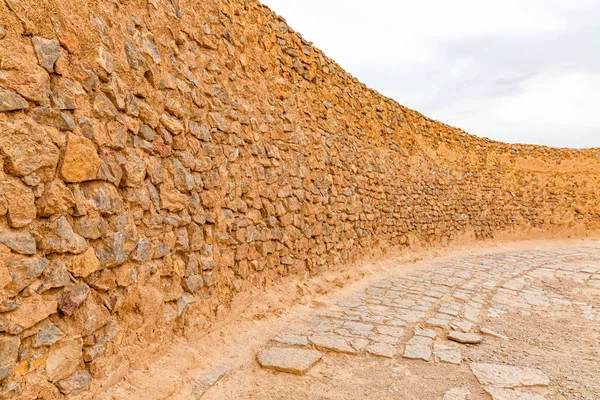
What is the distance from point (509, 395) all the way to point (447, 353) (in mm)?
719

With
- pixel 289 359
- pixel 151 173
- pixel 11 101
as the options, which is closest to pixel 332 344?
pixel 289 359

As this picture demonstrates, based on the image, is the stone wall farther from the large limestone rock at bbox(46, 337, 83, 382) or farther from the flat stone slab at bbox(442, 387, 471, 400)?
the flat stone slab at bbox(442, 387, 471, 400)

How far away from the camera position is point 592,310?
4590 millimetres

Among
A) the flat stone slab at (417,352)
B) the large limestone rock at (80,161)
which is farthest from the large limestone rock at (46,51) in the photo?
the flat stone slab at (417,352)

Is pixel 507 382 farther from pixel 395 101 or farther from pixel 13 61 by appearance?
pixel 395 101

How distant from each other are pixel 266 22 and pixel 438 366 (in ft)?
14.1

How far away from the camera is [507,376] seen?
284cm

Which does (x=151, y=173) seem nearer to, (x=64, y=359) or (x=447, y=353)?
(x=64, y=359)

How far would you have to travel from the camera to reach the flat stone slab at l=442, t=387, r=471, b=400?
2535mm

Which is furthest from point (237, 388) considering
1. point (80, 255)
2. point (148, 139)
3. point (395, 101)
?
point (395, 101)

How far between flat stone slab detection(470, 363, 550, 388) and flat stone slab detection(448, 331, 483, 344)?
0.49 meters

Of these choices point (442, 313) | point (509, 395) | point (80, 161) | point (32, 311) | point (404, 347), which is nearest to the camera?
point (32, 311)

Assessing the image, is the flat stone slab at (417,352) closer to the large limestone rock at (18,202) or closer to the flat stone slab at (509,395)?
the flat stone slab at (509,395)

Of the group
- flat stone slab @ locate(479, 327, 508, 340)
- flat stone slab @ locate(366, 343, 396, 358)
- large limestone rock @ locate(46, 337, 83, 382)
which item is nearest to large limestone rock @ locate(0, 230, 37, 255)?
large limestone rock @ locate(46, 337, 83, 382)
